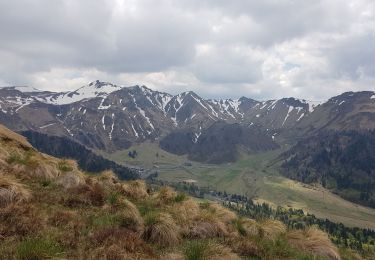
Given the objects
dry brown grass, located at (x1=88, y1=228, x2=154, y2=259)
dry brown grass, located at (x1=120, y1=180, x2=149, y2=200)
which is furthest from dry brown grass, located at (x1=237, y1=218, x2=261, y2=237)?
dry brown grass, located at (x1=120, y1=180, x2=149, y2=200)

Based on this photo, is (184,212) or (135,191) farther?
(135,191)

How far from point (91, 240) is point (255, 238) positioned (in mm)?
8831

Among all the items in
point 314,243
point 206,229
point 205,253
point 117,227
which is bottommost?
point 314,243

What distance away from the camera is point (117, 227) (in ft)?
56.1

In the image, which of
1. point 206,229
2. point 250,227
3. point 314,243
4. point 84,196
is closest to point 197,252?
point 206,229

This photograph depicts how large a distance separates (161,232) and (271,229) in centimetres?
768

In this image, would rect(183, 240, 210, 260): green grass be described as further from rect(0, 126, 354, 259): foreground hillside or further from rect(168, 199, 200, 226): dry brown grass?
rect(168, 199, 200, 226): dry brown grass

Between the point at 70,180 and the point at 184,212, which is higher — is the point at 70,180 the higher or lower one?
the higher one

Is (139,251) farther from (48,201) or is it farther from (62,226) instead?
(48,201)

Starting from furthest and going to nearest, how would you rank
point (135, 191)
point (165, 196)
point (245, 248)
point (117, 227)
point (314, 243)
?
point (135, 191) < point (165, 196) < point (314, 243) < point (245, 248) < point (117, 227)

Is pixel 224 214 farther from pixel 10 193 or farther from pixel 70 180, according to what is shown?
pixel 10 193

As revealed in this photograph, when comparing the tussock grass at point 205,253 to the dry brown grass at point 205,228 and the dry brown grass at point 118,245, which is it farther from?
the dry brown grass at point 205,228

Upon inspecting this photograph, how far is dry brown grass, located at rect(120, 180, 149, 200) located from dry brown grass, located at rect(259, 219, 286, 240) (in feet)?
26.9

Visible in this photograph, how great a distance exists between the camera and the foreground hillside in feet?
44.3
